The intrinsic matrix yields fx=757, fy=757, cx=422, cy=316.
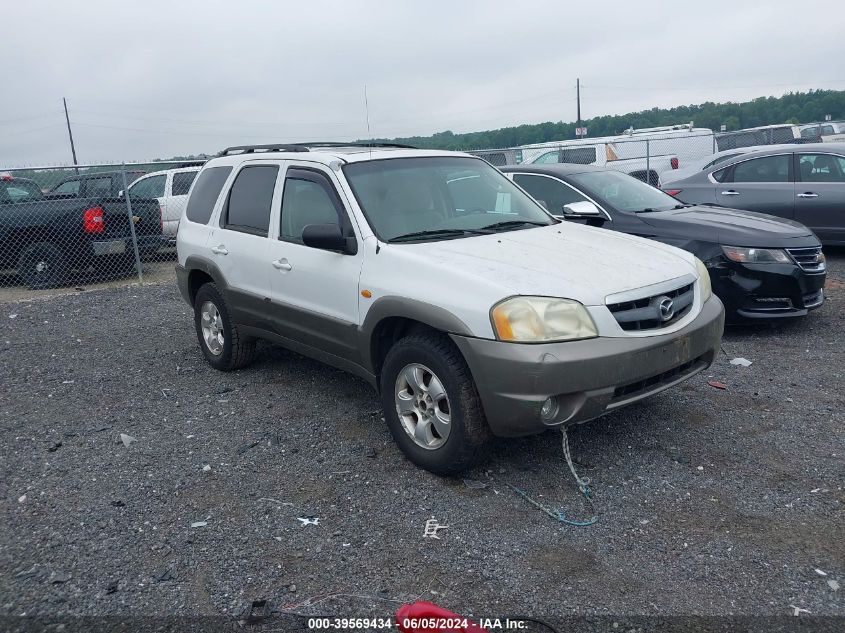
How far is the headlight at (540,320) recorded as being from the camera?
3709 millimetres

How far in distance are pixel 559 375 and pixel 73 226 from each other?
952 cm

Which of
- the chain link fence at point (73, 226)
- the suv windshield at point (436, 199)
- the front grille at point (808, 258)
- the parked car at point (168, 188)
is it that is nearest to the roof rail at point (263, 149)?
→ the suv windshield at point (436, 199)

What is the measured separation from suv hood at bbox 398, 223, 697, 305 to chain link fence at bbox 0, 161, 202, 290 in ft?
25.5

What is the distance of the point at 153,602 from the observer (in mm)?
3213

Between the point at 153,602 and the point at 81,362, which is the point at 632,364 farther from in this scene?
the point at 81,362

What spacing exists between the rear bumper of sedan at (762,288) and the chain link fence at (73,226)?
25.4 feet

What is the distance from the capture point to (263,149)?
20.0 ft

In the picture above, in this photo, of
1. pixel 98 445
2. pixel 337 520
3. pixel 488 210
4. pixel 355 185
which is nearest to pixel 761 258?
pixel 488 210

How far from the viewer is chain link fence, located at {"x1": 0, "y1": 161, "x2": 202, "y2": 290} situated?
36.3 ft

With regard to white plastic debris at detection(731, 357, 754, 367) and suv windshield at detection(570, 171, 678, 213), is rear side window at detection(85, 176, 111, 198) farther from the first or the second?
white plastic debris at detection(731, 357, 754, 367)

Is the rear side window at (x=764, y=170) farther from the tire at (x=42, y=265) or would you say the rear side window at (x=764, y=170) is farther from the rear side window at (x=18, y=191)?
the rear side window at (x=18, y=191)

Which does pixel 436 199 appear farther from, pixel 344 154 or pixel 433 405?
pixel 433 405

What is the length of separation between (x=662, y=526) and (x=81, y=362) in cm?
567

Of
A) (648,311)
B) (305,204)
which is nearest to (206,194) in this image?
(305,204)
